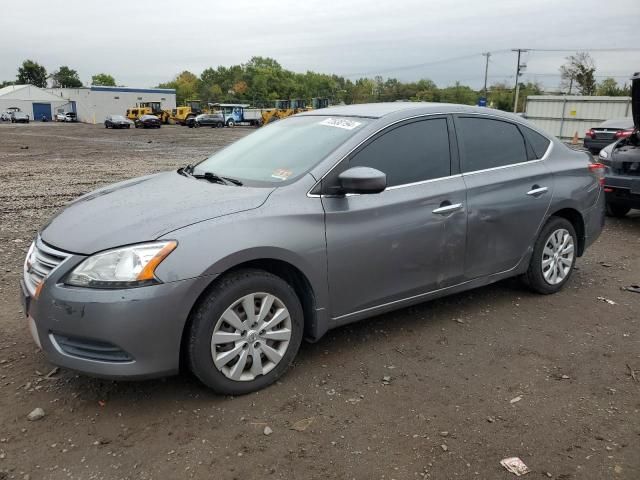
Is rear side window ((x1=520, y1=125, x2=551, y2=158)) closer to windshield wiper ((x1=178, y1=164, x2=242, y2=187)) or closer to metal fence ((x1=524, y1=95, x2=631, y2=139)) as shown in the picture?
windshield wiper ((x1=178, y1=164, x2=242, y2=187))

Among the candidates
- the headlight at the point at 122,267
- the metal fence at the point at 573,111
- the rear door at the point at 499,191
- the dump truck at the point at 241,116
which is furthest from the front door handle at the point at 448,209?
the dump truck at the point at 241,116

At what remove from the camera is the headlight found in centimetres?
278

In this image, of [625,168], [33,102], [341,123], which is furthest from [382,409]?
[33,102]

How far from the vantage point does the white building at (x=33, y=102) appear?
79.1 metres

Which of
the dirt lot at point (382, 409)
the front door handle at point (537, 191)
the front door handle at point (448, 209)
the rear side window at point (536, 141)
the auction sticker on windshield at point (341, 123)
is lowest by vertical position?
the dirt lot at point (382, 409)

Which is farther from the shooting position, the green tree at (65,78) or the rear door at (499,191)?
the green tree at (65,78)

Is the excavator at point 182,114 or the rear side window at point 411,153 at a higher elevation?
the rear side window at point 411,153

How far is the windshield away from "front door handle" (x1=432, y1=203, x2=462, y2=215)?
791 mm

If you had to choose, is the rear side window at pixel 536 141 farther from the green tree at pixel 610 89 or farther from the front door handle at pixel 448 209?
the green tree at pixel 610 89

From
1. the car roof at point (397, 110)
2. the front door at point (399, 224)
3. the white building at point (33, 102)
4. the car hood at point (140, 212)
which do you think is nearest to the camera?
the car hood at point (140, 212)

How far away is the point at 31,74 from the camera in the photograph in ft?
367

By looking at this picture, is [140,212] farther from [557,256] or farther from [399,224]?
[557,256]

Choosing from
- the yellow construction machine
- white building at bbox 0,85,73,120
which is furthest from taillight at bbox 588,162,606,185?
white building at bbox 0,85,73,120

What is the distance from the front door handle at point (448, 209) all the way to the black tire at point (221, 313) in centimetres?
124
